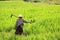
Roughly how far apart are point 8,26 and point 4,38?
7.46ft

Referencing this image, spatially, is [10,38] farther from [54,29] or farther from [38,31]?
[54,29]

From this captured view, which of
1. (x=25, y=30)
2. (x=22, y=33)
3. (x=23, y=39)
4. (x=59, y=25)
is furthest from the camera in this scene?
(x=59, y=25)

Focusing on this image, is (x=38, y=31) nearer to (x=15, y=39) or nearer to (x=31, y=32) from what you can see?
(x=31, y=32)

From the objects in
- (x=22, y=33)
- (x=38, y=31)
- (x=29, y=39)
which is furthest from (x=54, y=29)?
(x=29, y=39)

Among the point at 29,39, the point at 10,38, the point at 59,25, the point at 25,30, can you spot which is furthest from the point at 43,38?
the point at 59,25

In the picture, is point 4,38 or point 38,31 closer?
point 4,38

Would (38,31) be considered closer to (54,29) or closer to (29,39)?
(54,29)

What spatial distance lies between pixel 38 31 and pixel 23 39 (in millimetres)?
1530

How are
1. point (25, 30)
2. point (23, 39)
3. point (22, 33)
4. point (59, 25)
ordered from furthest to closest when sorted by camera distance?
point (59, 25) → point (25, 30) → point (22, 33) → point (23, 39)

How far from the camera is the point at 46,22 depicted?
32.1 feet

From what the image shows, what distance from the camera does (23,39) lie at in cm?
695

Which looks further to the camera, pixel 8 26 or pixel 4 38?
pixel 8 26

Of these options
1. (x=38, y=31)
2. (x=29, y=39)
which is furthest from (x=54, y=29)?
(x=29, y=39)

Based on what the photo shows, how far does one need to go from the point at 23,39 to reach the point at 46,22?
3009 mm
